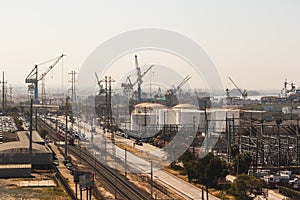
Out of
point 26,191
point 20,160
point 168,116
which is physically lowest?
point 26,191

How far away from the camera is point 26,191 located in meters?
8.20

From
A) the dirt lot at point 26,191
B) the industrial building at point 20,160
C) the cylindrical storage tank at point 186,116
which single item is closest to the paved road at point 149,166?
the industrial building at point 20,160

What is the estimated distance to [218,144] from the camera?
1292 centimetres

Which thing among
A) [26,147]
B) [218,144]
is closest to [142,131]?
[218,144]

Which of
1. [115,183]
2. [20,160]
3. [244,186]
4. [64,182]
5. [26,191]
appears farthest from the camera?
[20,160]

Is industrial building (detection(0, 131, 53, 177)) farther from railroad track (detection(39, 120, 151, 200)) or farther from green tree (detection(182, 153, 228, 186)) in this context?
green tree (detection(182, 153, 228, 186))

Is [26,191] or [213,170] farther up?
[213,170]

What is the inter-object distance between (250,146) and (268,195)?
131 inches

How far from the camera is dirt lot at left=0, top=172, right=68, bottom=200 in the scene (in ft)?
25.5

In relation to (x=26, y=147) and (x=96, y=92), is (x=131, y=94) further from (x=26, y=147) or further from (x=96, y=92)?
(x=26, y=147)

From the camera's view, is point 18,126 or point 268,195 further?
point 18,126

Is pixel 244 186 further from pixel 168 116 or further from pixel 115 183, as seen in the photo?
pixel 168 116

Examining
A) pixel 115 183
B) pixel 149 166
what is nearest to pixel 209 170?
pixel 115 183

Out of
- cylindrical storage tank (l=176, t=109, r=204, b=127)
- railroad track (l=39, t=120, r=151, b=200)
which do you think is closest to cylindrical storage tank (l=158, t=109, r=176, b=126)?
cylindrical storage tank (l=176, t=109, r=204, b=127)
